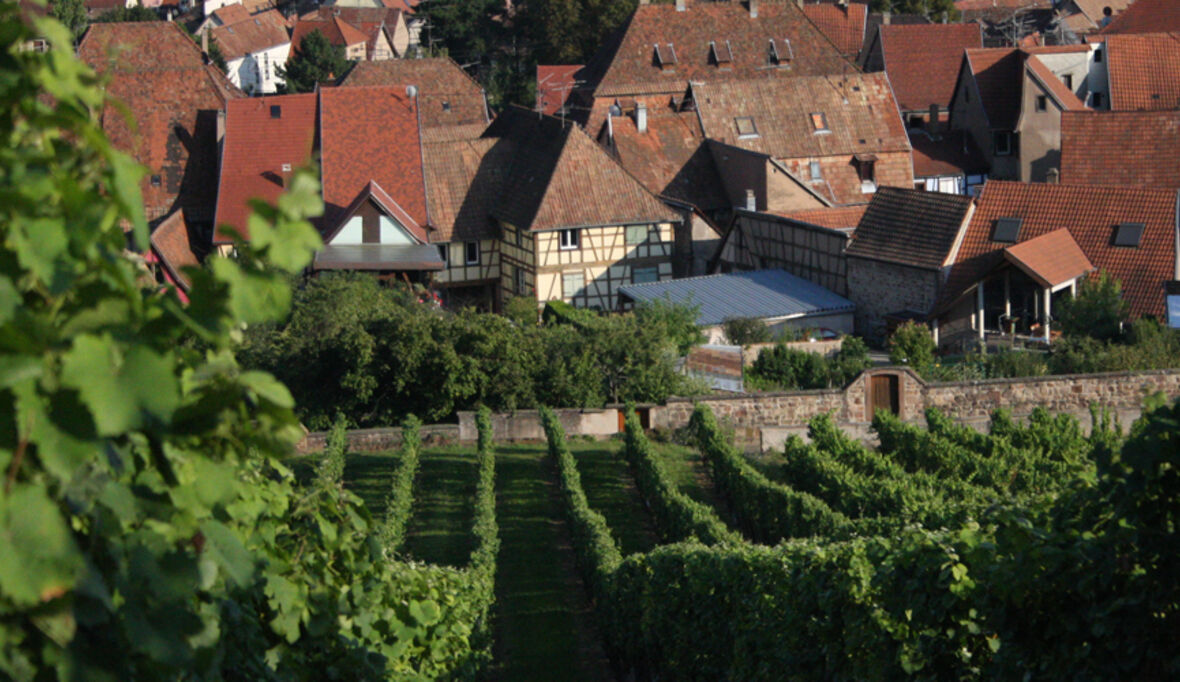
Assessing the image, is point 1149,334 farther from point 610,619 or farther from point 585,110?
point 585,110

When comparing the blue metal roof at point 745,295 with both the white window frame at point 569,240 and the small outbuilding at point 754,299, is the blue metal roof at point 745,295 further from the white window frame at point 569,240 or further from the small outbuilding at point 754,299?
the white window frame at point 569,240

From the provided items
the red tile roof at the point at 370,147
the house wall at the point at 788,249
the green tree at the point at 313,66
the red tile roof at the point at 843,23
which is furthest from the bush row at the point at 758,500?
the red tile roof at the point at 843,23

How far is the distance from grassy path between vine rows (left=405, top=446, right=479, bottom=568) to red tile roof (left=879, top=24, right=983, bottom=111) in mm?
34277

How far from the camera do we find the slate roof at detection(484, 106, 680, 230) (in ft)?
122

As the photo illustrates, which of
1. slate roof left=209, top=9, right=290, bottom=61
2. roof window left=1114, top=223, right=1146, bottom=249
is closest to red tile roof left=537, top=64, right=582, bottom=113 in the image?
roof window left=1114, top=223, right=1146, bottom=249

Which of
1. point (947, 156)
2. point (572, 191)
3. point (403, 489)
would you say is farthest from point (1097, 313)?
point (947, 156)

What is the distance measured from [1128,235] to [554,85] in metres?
28.4

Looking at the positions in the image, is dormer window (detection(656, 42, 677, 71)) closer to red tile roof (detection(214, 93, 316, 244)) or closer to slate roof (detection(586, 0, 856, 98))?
slate roof (detection(586, 0, 856, 98))

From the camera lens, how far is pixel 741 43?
52.8 meters

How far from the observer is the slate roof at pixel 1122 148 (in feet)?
132

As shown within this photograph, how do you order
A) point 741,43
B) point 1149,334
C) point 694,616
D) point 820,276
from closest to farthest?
point 694,616 < point 1149,334 < point 820,276 < point 741,43

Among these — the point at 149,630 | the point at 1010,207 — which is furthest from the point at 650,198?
the point at 149,630

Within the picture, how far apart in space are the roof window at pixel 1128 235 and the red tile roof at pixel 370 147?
16987 millimetres

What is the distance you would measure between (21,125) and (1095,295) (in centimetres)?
2902
